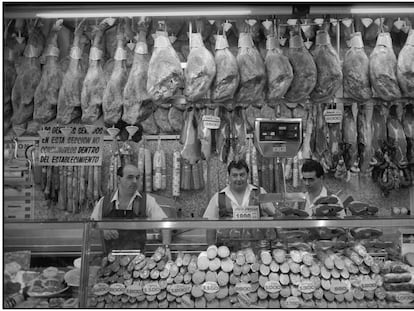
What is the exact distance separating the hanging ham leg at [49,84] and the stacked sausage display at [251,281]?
1338 mm

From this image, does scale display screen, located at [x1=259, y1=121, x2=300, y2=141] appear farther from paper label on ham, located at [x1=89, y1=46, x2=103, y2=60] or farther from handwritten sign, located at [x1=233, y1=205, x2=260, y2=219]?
paper label on ham, located at [x1=89, y1=46, x2=103, y2=60]

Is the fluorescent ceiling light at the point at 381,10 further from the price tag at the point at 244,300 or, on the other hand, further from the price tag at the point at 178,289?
the price tag at the point at 178,289

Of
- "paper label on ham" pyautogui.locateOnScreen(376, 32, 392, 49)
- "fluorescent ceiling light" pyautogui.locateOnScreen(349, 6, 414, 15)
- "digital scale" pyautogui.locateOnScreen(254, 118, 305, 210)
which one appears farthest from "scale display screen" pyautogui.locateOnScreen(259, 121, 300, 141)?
"fluorescent ceiling light" pyautogui.locateOnScreen(349, 6, 414, 15)

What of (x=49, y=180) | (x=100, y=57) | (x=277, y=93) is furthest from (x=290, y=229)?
(x=49, y=180)

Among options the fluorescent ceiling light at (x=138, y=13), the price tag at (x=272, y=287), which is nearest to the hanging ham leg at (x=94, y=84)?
the fluorescent ceiling light at (x=138, y=13)

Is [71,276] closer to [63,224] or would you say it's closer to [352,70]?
[63,224]

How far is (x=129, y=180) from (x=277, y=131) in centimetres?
175

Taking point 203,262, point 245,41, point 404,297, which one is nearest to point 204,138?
point 245,41

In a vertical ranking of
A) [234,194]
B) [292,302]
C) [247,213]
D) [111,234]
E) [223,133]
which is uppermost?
[223,133]

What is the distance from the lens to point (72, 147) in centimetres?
379

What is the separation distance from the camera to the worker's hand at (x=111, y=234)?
314cm

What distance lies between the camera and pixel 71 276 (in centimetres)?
314

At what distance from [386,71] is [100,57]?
2156 millimetres

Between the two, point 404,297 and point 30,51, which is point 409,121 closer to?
point 404,297
